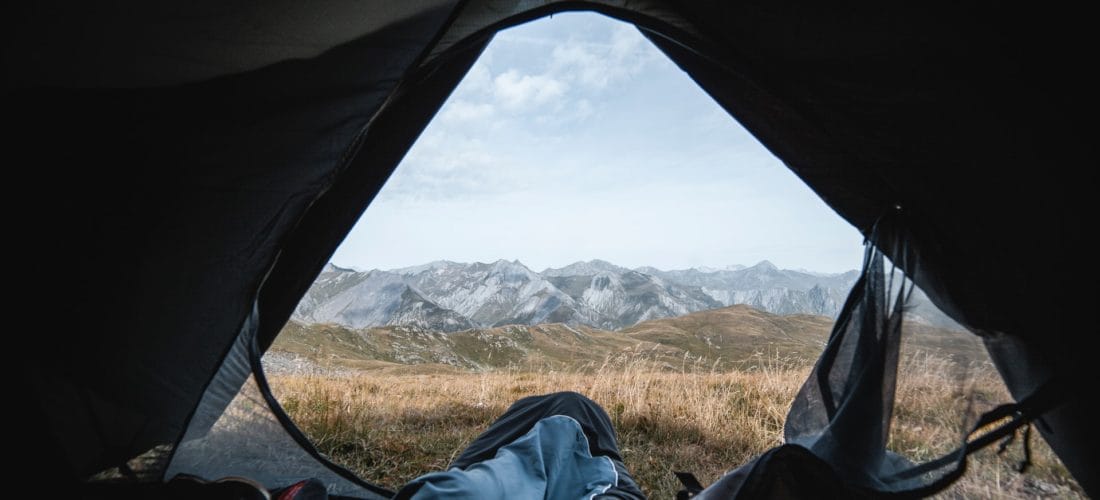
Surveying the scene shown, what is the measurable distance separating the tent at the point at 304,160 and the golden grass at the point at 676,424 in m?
0.17

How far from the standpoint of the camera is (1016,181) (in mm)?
1654

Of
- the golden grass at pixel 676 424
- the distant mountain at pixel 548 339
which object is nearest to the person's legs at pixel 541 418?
the golden grass at pixel 676 424

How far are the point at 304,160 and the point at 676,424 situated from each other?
3104 millimetres

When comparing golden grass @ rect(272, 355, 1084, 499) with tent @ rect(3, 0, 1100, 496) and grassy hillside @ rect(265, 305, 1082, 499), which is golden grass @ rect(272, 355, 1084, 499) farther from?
tent @ rect(3, 0, 1100, 496)

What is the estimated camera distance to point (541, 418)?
8.89 ft

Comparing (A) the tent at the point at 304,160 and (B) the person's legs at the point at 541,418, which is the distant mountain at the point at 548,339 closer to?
(B) the person's legs at the point at 541,418

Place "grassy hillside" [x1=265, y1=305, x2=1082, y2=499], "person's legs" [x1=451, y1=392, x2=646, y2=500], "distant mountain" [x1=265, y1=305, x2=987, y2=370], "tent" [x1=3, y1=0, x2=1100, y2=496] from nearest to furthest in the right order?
"tent" [x1=3, y1=0, x2=1100, y2=496] → "grassy hillside" [x1=265, y1=305, x2=1082, y2=499] → "person's legs" [x1=451, y1=392, x2=646, y2=500] → "distant mountain" [x1=265, y1=305, x2=987, y2=370]

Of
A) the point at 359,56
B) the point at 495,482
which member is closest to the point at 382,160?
the point at 359,56

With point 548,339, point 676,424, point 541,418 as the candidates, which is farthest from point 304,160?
point 548,339

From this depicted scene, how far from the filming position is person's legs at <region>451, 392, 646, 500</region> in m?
2.52

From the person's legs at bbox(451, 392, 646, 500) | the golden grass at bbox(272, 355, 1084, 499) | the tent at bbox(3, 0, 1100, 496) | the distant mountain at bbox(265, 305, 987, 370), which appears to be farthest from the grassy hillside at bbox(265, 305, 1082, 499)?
the distant mountain at bbox(265, 305, 987, 370)

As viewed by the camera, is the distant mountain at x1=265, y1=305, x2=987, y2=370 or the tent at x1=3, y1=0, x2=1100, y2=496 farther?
the distant mountain at x1=265, y1=305, x2=987, y2=370

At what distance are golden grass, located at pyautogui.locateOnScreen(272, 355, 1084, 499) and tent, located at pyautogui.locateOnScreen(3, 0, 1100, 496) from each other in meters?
0.17

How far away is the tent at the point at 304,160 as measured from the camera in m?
1.53
